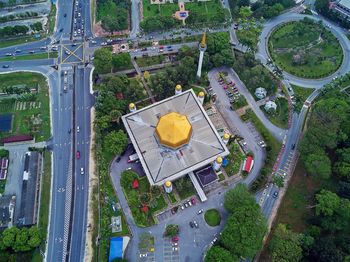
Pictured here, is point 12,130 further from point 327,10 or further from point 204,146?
point 327,10

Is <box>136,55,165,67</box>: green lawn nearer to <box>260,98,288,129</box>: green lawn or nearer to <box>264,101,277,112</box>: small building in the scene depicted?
<box>260,98,288,129</box>: green lawn

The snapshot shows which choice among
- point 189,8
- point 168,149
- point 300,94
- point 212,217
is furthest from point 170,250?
point 189,8

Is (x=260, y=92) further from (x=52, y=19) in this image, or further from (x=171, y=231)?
(x=52, y=19)

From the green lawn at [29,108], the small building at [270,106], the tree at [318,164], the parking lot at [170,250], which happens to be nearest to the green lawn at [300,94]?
the small building at [270,106]

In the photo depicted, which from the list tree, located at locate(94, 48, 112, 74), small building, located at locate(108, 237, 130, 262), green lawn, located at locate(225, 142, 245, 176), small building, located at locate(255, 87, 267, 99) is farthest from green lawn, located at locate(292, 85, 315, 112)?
small building, located at locate(108, 237, 130, 262)

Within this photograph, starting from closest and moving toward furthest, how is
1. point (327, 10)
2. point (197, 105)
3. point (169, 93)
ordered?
point (197, 105)
point (169, 93)
point (327, 10)

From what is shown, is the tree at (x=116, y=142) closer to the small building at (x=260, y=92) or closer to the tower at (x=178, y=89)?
the tower at (x=178, y=89)

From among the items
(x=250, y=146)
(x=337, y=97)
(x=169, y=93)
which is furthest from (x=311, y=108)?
(x=169, y=93)
